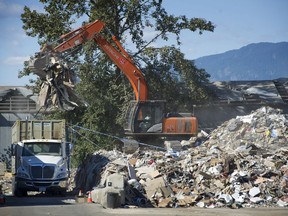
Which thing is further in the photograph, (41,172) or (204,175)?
(41,172)

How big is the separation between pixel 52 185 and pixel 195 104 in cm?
1639

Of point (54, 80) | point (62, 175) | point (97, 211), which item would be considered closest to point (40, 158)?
point (62, 175)

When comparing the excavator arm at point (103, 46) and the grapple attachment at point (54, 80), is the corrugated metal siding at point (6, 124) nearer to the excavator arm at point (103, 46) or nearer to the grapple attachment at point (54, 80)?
the excavator arm at point (103, 46)

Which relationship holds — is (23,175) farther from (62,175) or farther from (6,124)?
(6,124)

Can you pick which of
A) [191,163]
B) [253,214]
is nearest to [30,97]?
[191,163]

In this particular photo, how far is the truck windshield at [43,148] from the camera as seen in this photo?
26484 millimetres

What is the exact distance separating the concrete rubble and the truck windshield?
207cm

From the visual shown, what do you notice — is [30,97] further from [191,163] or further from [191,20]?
[191,163]

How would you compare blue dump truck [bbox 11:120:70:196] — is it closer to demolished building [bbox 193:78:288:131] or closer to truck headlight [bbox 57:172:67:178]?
truck headlight [bbox 57:172:67:178]

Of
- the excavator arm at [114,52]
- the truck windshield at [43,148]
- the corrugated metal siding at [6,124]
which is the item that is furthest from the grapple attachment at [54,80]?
the corrugated metal siding at [6,124]

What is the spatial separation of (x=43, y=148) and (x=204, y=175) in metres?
7.23

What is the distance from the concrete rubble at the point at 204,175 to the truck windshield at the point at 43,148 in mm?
2066

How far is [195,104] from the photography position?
133 ft

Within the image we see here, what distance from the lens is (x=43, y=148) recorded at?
26609mm
